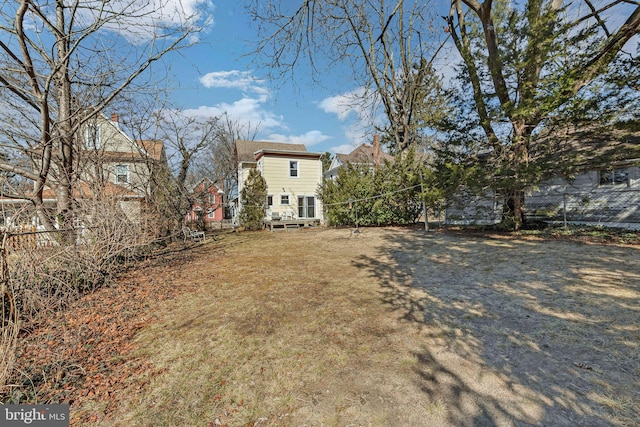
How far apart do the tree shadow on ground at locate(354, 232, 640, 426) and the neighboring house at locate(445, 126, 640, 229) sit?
2571 millimetres

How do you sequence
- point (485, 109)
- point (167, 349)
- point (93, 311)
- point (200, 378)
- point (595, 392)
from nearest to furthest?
point (595, 392) < point (200, 378) < point (167, 349) < point (93, 311) < point (485, 109)

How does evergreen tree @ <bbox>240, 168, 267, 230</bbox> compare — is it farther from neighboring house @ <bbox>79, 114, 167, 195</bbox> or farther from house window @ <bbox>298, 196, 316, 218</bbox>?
neighboring house @ <bbox>79, 114, 167, 195</bbox>

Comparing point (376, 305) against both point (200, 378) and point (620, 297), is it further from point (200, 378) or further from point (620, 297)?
point (620, 297)

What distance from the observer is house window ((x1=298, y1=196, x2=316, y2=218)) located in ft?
62.3

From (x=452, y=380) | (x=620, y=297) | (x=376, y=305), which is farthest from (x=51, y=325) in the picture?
(x=620, y=297)

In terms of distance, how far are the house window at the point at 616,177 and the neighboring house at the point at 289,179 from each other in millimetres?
14150

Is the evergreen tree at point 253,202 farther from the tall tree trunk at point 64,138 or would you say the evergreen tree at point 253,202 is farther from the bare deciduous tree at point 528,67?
the bare deciduous tree at point 528,67

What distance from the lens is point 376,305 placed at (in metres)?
3.75

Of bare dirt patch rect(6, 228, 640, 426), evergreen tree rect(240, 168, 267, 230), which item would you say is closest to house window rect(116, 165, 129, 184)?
bare dirt patch rect(6, 228, 640, 426)

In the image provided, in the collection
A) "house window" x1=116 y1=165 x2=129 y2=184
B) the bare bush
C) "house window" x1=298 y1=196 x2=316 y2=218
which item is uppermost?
"house window" x1=116 y1=165 x2=129 y2=184

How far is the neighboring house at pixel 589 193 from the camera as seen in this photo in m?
6.66

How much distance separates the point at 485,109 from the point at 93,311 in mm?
10877

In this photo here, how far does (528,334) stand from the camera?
9.04 feet

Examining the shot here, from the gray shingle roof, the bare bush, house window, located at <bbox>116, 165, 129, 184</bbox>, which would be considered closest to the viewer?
the bare bush
